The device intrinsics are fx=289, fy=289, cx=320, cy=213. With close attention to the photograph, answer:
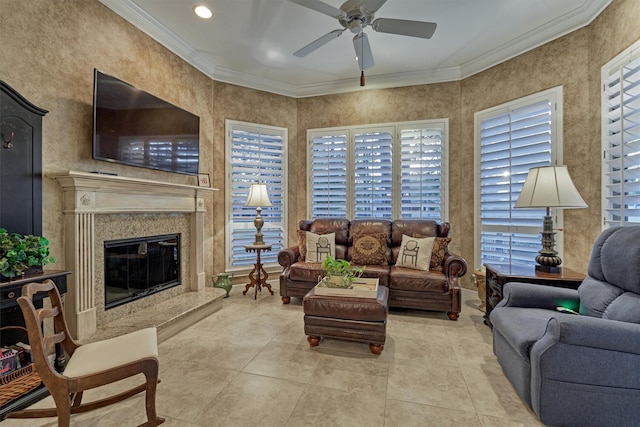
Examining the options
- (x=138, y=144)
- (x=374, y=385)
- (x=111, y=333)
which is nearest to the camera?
(x=374, y=385)

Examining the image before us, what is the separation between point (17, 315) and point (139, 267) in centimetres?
105

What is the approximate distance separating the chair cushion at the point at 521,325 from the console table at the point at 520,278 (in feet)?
1.67

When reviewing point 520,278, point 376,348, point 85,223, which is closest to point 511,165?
point 520,278

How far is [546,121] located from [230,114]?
4.12 m

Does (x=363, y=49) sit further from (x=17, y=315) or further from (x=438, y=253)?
(x=17, y=315)

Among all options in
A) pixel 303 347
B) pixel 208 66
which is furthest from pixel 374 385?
pixel 208 66

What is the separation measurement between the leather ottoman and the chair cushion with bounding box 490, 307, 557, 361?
844mm

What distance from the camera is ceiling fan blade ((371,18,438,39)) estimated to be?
95.1 inches

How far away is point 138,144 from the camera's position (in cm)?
294

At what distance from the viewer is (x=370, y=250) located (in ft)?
12.6

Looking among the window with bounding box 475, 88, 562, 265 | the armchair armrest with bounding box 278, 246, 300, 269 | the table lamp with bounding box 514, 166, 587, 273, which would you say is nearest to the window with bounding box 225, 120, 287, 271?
the armchair armrest with bounding box 278, 246, 300, 269

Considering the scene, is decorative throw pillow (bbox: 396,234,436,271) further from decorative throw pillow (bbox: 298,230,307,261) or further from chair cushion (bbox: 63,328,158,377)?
chair cushion (bbox: 63,328,158,377)

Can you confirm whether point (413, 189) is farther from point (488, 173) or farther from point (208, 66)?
point (208, 66)

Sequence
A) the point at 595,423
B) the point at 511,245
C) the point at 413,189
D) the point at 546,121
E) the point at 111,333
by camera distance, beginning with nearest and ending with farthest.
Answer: the point at 595,423
the point at 111,333
the point at 546,121
the point at 511,245
the point at 413,189
